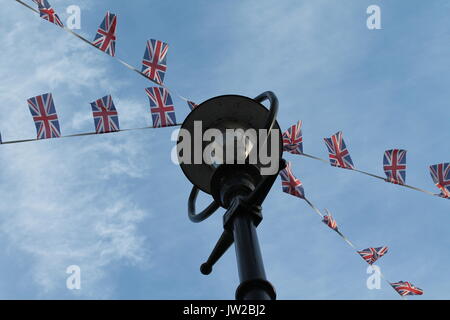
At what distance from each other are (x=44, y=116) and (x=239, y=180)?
15.3ft

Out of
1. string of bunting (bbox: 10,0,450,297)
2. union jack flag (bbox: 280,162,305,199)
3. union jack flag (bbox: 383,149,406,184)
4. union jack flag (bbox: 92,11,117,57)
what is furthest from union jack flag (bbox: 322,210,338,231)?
union jack flag (bbox: 92,11,117,57)

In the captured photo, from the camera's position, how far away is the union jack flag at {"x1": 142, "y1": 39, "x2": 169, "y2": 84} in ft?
28.4

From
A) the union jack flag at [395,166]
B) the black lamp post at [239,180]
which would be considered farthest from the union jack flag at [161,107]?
the union jack flag at [395,166]

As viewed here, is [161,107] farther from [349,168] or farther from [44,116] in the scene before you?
[349,168]

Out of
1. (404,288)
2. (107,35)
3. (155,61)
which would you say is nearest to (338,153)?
(404,288)

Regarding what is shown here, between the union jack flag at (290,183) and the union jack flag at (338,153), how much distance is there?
81 centimetres

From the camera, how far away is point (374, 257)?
9461 mm

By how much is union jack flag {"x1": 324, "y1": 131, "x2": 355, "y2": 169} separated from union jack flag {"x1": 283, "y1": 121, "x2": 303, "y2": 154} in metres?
0.58

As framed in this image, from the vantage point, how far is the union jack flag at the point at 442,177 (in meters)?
8.55

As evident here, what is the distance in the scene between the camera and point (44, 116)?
816 centimetres

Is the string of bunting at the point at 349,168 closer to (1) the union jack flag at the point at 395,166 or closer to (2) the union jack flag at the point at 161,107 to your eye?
(1) the union jack flag at the point at 395,166

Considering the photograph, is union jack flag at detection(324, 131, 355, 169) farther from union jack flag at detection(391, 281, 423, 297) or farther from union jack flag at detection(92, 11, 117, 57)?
union jack flag at detection(92, 11, 117, 57)
